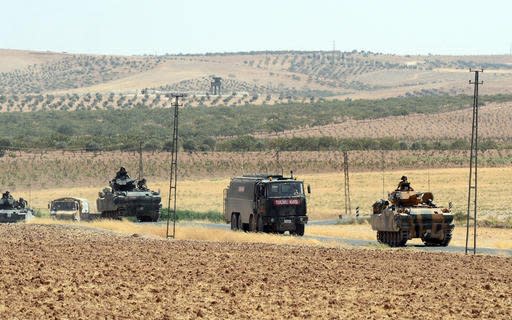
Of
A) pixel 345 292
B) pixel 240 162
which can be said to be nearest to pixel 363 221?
pixel 345 292

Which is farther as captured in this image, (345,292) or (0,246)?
(0,246)

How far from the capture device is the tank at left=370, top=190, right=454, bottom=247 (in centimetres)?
5097

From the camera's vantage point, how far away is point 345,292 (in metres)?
29.6

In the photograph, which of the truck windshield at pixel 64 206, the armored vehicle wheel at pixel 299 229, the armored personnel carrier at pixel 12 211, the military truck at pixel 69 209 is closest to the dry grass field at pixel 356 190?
the military truck at pixel 69 209

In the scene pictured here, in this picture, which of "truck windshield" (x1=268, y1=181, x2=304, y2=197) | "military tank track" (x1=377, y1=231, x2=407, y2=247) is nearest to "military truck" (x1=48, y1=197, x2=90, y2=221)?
"truck windshield" (x1=268, y1=181, x2=304, y2=197)

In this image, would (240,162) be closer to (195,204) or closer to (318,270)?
(195,204)

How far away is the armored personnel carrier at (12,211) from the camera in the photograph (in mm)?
73375

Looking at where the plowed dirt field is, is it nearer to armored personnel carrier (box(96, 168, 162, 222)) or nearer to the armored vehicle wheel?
the armored vehicle wheel

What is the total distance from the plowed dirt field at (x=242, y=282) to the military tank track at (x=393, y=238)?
697 cm

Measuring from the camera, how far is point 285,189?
194ft

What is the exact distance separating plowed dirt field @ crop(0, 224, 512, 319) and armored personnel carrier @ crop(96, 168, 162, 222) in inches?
1117

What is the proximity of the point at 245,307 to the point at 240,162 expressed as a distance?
115870mm

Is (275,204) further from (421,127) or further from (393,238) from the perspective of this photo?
(421,127)

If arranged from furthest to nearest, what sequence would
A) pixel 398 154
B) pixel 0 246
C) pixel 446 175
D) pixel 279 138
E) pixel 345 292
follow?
pixel 279 138 → pixel 398 154 → pixel 446 175 → pixel 0 246 → pixel 345 292
